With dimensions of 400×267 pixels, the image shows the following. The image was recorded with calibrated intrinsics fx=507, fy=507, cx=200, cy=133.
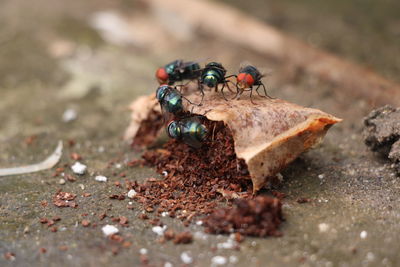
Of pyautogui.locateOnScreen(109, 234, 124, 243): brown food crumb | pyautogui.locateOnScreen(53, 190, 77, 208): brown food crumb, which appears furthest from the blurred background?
pyautogui.locateOnScreen(109, 234, 124, 243): brown food crumb

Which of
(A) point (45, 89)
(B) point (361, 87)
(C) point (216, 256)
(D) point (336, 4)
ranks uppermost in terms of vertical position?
(D) point (336, 4)

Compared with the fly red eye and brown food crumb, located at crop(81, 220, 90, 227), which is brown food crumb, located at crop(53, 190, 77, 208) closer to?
brown food crumb, located at crop(81, 220, 90, 227)

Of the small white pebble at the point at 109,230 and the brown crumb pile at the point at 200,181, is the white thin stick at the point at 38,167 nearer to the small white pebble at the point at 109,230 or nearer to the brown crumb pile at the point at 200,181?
the brown crumb pile at the point at 200,181

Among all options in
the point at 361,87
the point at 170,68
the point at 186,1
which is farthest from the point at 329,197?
the point at 186,1

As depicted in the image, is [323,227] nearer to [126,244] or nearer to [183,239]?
[183,239]

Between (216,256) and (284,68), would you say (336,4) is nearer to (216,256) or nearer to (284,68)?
(284,68)
